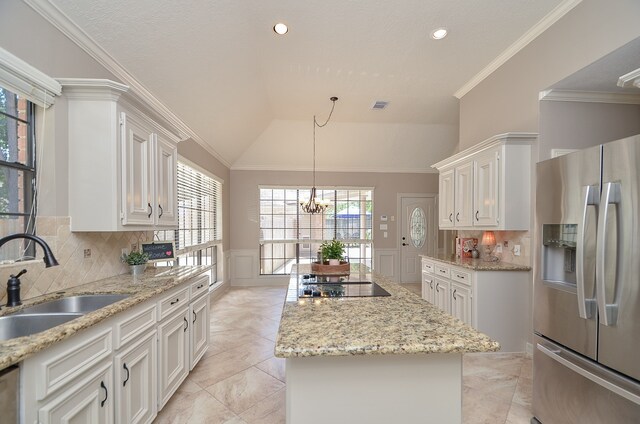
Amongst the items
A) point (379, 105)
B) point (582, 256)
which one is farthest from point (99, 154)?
point (379, 105)

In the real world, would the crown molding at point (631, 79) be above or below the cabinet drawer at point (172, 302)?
above

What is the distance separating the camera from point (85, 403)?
135 centimetres

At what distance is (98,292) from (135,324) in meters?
0.35

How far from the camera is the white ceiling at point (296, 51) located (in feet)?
7.61

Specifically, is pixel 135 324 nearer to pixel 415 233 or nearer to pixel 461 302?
pixel 461 302

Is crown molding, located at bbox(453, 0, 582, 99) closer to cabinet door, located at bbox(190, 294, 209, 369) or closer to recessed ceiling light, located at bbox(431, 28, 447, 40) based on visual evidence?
recessed ceiling light, located at bbox(431, 28, 447, 40)

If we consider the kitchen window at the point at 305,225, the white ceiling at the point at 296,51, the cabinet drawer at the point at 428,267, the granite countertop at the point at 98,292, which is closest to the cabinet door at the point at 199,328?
the granite countertop at the point at 98,292

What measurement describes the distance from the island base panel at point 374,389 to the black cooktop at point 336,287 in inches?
23.0

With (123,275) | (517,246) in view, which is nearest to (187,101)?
(123,275)

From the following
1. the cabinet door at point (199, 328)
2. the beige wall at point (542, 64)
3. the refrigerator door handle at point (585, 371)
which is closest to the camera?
the refrigerator door handle at point (585, 371)

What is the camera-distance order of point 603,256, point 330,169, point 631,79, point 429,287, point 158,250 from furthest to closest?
point 330,169 → point 429,287 → point 158,250 → point 631,79 → point 603,256

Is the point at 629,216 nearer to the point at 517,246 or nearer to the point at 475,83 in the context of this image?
the point at 517,246

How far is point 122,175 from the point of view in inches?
78.0

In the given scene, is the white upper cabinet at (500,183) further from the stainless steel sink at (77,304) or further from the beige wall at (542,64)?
the stainless steel sink at (77,304)
